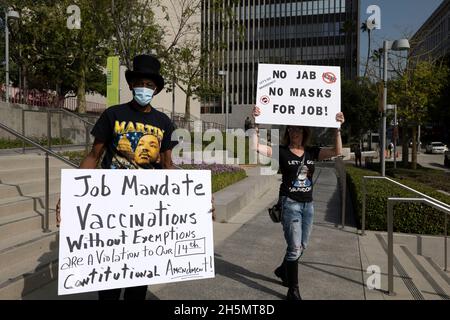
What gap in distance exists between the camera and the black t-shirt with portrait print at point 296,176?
418 centimetres

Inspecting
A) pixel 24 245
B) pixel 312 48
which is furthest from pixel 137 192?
pixel 312 48

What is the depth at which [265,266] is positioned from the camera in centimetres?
547

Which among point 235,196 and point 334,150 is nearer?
point 334,150

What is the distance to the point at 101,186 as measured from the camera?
2.96 metres

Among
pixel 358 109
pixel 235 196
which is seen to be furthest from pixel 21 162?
pixel 358 109

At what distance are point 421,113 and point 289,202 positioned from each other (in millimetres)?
21770

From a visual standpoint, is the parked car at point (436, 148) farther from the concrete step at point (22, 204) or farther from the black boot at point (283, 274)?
the concrete step at point (22, 204)

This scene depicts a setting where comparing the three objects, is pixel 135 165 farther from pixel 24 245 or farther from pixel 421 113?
pixel 421 113

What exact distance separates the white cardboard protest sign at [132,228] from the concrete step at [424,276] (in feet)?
9.40

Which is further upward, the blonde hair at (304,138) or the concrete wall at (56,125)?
the concrete wall at (56,125)

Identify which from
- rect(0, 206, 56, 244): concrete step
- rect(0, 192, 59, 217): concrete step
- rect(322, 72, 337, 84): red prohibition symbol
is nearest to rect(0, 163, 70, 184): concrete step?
rect(0, 192, 59, 217): concrete step

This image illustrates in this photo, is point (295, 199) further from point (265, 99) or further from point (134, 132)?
point (134, 132)

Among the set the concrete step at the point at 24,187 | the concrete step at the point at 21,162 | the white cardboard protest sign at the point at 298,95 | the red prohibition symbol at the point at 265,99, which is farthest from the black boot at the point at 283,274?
the concrete step at the point at 21,162

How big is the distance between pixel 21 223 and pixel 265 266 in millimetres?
3025
